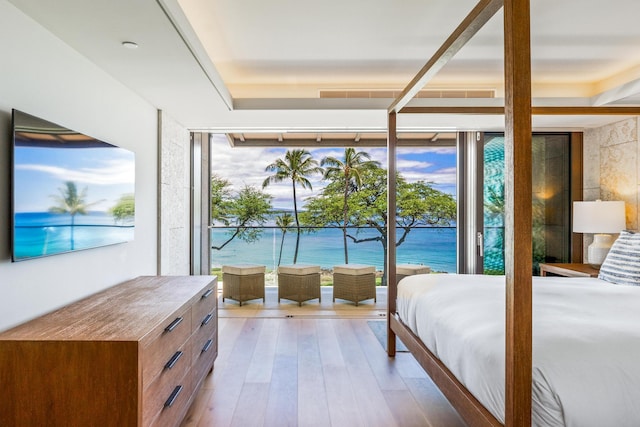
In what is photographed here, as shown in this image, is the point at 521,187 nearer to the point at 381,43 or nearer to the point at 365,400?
the point at 365,400

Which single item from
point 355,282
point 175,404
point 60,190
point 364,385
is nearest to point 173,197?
point 60,190

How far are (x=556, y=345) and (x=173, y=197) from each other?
12.9 feet

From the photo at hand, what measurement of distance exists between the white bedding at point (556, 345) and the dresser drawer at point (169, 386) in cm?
141

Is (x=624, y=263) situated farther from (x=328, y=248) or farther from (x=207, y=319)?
(x=328, y=248)

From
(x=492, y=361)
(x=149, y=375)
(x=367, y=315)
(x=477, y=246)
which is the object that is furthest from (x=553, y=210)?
(x=149, y=375)

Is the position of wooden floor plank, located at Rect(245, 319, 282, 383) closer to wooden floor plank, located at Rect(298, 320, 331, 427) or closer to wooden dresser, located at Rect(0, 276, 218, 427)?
wooden floor plank, located at Rect(298, 320, 331, 427)

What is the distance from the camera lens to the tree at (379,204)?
880 cm

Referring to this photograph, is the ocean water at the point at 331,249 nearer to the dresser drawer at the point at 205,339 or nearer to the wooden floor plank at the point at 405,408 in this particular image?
the dresser drawer at the point at 205,339

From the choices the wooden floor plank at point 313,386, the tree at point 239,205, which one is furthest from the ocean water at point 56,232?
the tree at point 239,205

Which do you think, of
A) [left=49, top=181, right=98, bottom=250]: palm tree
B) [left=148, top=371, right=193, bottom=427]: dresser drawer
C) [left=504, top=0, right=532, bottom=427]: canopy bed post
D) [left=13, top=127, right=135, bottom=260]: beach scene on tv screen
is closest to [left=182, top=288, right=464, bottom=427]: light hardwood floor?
[left=148, top=371, right=193, bottom=427]: dresser drawer

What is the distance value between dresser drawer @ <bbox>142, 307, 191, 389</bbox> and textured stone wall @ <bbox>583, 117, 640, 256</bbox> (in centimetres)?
475

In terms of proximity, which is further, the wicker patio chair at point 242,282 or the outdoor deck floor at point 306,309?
the wicker patio chair at point 242,282

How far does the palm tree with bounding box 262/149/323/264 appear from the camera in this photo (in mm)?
8192

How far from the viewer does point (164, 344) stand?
1.91 meters
